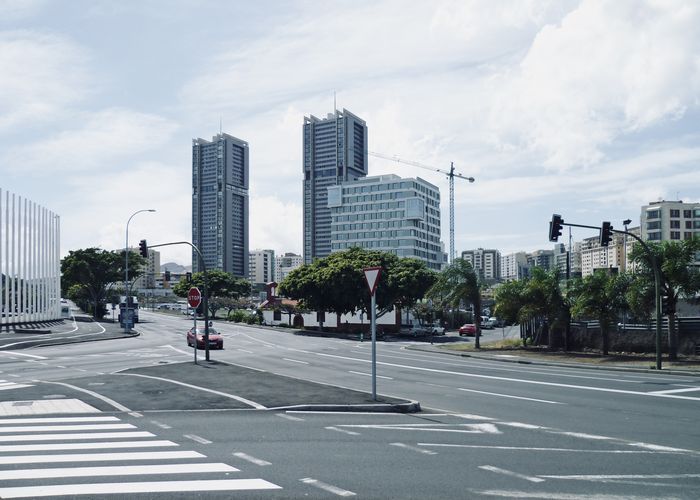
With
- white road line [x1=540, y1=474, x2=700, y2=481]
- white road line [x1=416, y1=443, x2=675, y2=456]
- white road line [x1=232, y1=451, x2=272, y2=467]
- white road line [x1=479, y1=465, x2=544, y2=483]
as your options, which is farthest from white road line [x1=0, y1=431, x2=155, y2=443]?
white road line [x1=540, y1=474, x2=700, y2=481]

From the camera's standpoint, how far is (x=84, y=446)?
11422mm

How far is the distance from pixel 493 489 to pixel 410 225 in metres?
174

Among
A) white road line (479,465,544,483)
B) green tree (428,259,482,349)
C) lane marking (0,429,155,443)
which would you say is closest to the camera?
white road line (479,465,544,483)

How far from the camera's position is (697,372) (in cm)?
2773

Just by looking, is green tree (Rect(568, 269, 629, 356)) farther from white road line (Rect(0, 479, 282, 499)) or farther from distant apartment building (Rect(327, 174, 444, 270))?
distant apartment building (Rect(327, 174, 444, 270))

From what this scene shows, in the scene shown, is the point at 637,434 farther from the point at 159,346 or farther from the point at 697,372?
the point at 159,346

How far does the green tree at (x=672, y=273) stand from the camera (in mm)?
32375

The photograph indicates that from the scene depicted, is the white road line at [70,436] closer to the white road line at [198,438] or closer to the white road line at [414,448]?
the white road line at [198,438]

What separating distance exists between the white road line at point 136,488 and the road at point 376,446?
26 mm

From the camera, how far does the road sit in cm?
887

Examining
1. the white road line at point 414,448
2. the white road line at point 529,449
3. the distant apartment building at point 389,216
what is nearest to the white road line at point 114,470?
the white road line at point 414,448

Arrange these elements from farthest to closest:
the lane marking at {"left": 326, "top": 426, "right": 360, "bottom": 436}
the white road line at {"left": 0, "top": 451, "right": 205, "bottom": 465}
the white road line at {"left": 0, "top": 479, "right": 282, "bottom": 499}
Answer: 1. the lane marking at {"left": 326, "top": 426, "right": 360, "bottom": 436}
2. the white road line at {"left": 0, "top": 451, "right": 205, "bottom": 465}
3. the white road line at {"left": 0, "top": 479, "right": 282, "bottom": 499}

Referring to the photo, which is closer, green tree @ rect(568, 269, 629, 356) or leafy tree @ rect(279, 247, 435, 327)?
green tree @ rect(568, 269, 629, 356)

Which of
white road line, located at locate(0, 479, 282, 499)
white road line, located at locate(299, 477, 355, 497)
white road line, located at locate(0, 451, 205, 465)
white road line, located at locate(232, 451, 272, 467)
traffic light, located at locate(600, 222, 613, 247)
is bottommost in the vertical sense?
white road line, located at locate(232, 451, 272, 467)
